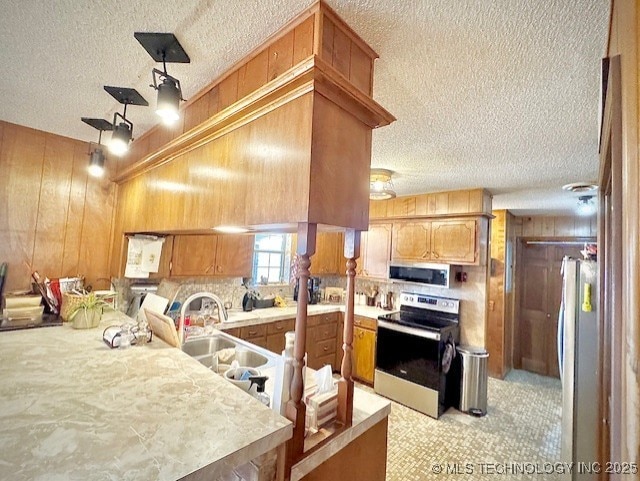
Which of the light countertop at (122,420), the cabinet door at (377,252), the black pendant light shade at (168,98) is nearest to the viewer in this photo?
the light countertop at (122,420)

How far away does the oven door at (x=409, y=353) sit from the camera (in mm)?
3086

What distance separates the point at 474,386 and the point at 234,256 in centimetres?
301

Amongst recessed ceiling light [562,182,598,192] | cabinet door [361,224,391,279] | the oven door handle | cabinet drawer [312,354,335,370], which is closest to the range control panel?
cabinet door [361,224,391,279]

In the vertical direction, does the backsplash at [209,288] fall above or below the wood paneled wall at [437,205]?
below

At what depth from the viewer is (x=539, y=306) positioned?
4.62 metres

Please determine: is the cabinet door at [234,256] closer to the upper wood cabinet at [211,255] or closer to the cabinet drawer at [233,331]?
the upper wood cabinet at [211,255]

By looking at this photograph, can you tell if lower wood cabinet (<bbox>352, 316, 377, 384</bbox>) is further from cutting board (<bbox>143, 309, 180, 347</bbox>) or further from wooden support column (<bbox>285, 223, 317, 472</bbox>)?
wooden support column (<bbox>285, 223, 317, 472</bbox>)

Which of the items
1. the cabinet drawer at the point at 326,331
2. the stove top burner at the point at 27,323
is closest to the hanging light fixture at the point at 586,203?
the cabinet drawer at the point at 326,331

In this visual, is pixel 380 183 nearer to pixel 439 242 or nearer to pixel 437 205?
pixel 437 205

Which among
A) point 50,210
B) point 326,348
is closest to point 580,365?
point 326,348

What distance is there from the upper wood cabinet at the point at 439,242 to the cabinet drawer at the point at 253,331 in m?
1.96

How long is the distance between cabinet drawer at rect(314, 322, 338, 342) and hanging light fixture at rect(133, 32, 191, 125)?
3.03 meters

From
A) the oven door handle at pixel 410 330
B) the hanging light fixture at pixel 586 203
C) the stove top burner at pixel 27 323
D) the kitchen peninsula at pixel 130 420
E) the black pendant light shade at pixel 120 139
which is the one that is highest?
the hanging light fixture at pixel 586 203

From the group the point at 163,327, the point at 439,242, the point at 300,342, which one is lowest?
the point at 163,327
